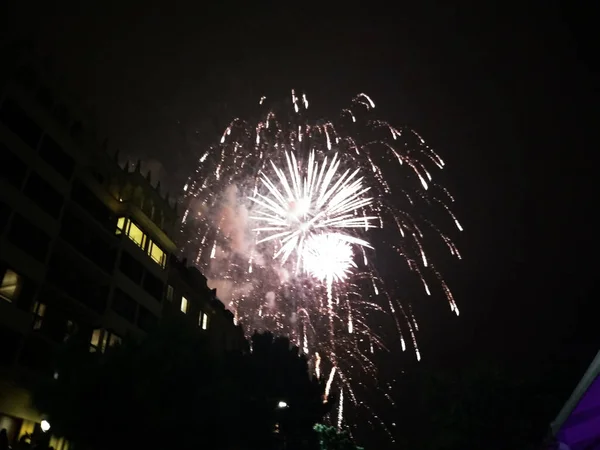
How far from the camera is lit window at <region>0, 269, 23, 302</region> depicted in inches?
882

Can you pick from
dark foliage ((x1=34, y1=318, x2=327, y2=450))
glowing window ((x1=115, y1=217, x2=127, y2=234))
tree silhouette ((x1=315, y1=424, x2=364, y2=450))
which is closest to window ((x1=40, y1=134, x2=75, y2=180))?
glowing window ((x1=115, y1=217, x2=127, y2=234))

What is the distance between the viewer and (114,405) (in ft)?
51.1

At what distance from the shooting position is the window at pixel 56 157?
25.8 metres

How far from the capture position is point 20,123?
79.8 feet

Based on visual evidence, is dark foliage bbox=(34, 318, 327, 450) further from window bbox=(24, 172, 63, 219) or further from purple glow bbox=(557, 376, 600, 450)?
purple glow bbox=(557, 376, 600, 450)

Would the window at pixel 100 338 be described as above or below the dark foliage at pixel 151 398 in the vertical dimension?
above

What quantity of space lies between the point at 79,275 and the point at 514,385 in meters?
23.8

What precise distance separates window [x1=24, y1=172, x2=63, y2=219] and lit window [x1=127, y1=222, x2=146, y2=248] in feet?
21.8

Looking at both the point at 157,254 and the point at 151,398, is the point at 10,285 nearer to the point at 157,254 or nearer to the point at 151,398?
the point at 151,398

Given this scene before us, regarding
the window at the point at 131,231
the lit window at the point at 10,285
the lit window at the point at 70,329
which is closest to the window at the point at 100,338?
the lit window at the point at 70,329

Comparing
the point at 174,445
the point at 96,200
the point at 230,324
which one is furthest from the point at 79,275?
the point at 230,324

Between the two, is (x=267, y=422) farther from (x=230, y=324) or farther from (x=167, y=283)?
(x=230, y=324)

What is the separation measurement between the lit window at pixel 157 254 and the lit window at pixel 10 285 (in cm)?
1187

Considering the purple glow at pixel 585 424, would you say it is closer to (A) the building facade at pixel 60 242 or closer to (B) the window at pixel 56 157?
(A) the building facade at pixel 60 242
